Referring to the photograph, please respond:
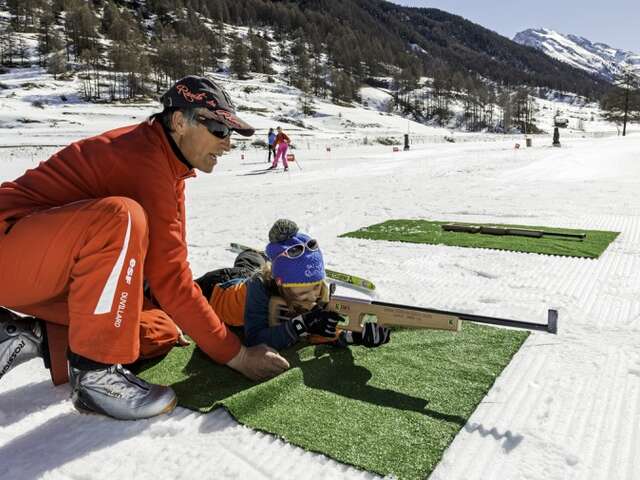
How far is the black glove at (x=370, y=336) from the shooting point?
2.99m

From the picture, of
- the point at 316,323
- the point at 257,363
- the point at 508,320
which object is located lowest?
the point at 257,363

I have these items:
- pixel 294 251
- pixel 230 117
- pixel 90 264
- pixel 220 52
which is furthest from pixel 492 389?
pixel 220 52

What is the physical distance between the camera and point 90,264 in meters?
2.21

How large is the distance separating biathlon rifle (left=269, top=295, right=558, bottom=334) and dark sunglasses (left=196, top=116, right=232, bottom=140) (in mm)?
1152

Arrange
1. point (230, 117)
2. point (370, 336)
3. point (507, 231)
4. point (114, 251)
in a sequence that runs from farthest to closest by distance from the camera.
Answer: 1. point (507, 231)
2. point (370, 336)
3. point (230, 117)
4. point (114, 251)

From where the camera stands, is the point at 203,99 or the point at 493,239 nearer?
the point at 203,99

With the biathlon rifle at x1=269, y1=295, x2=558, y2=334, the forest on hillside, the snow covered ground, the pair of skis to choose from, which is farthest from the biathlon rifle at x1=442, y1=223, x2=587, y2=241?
the forest on hillside

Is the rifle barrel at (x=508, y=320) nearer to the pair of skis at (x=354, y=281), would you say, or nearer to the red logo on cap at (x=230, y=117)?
the red logo on cap at (x=230, y=117)

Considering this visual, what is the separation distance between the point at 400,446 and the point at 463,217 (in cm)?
708

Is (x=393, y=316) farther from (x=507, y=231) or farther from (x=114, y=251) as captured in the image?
(x=507, y=231)

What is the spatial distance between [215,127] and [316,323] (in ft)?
4.07

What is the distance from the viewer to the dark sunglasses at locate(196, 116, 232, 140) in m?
2.51

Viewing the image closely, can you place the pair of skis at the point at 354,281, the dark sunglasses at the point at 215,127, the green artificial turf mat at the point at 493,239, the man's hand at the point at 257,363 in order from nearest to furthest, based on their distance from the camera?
the dark sunglasses at the point at 215,127 → the man's hand at the point at 257,363 → the pair of skis at the point at 354,281 → the green artificial turf mat at the point at 493,239

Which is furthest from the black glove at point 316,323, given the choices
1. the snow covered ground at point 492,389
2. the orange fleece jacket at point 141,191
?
the snow covered ground at point 492,389
